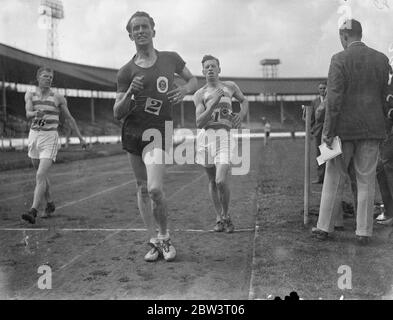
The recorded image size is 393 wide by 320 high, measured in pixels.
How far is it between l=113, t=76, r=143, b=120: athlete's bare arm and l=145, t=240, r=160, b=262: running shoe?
1.13m

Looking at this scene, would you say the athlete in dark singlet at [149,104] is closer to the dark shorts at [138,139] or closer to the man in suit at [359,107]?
the dark shorts at [138,139]

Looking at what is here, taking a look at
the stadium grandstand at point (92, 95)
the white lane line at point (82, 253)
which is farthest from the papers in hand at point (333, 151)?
the stadium grandstand at point (92, 95)

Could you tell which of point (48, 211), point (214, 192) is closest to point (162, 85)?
point (214, 192)

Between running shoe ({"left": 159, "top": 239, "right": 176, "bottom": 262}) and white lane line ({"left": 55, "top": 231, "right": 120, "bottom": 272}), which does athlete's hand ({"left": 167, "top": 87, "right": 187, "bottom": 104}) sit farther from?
white lane line ({"left": 55, "top": 231, "right": 120, "bottom": 272})

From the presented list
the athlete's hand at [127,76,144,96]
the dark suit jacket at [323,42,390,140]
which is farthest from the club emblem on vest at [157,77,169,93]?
the dark suit jacket at [323,42,390,140]

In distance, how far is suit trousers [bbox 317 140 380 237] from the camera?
13.7 ft

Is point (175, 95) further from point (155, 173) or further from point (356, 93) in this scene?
point (356, 93)

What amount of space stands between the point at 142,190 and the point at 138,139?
1.59 ft

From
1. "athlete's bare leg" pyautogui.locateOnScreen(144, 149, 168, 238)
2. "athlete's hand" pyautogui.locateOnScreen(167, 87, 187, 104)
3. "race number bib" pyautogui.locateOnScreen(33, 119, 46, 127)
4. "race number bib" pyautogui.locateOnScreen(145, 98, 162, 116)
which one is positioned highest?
"athlete's hand" pyautogui.locateOnScreen(167, 87, 187, 104)

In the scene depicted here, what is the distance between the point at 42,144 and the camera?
5.86m

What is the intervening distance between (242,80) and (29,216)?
45067 mm

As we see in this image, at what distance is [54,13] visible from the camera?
17.4ft

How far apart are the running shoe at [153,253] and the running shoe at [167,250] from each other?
4cm
